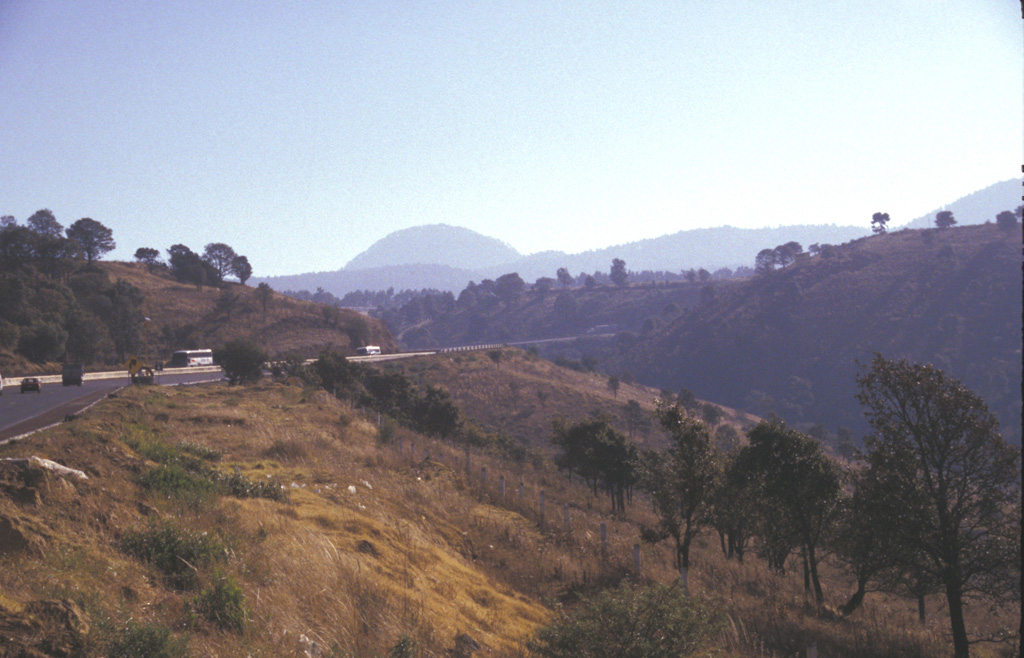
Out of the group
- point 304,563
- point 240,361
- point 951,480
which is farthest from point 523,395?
point 304,563

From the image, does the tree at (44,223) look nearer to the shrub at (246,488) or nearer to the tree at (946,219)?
the shrub at (246,488)

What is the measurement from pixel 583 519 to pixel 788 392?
85.6 m

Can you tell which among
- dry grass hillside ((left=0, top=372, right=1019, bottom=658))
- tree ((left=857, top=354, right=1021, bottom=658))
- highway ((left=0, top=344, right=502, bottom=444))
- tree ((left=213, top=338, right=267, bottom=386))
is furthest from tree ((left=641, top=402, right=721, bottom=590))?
tree ((left=213, top=338, right=267, bottom=386))

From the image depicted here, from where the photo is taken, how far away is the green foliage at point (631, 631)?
6.24 meters

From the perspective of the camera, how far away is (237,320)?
312 ft

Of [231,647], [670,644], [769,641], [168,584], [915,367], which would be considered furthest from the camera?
[915,367]

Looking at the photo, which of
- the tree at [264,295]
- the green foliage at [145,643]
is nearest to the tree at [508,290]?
the tree at [264,295]

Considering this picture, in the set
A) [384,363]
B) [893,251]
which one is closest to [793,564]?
[384,363]

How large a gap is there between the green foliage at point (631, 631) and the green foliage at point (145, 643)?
3434 millimetres

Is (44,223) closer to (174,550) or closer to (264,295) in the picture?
(264,295)

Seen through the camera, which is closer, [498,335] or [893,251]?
[893,251]

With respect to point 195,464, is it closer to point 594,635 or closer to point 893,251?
point 594,635

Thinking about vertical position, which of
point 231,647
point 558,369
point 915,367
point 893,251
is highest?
point 893,251

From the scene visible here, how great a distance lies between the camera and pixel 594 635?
20.9 feet
